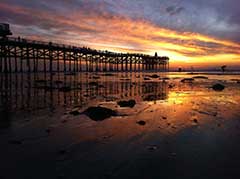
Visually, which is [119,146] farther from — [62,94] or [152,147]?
[62,94]

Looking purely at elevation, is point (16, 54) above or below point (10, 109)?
above

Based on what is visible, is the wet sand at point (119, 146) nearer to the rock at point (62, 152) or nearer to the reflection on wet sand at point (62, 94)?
the rock at point (62, 152)

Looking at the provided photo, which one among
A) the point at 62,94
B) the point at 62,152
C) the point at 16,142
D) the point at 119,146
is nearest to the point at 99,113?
the point at 119,146

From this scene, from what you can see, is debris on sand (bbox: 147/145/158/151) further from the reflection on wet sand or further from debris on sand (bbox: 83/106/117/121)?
the reflection on wet sand

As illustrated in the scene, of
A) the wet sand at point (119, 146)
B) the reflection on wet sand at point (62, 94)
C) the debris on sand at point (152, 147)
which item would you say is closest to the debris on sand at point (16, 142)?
the wet sand at point (119, 146)

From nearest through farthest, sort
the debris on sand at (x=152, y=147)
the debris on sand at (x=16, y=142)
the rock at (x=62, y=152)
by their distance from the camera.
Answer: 1. the rock at (x=62, y=152)
2. the debris on sand at (x=152, y=147)
3. the debris on sand at (x=16, y=142)

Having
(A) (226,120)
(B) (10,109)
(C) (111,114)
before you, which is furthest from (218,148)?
(B) (10,109)

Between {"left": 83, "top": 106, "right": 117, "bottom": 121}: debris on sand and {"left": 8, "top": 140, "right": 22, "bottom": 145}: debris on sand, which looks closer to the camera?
{"left": 8, "top": 140, "right": 22, "bottom": 145}: debris on sand

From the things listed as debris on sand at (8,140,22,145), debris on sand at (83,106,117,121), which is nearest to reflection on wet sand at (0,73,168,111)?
debris on sand at (83,106,117,121)

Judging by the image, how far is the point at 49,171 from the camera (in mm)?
5828

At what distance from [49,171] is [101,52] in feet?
262

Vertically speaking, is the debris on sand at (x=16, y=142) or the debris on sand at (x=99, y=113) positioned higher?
the debris on sand at (x=99, y=113)

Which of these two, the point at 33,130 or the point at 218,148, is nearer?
the point at 218,148

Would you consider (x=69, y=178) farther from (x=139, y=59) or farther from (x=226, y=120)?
(x=139, y=59)
